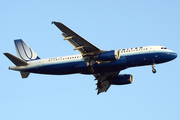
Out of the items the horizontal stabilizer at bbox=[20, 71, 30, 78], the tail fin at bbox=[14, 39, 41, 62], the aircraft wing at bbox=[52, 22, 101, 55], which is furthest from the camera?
the tail fin at bbox=[14, 39, 41, 62]

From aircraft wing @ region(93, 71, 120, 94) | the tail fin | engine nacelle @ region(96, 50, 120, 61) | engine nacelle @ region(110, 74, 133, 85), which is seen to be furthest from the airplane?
engine nacelle @ region(110, 74, 133, 85)

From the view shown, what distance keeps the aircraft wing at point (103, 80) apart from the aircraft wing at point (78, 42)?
8989mm

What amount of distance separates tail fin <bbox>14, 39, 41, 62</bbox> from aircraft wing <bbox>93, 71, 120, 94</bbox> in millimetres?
11461

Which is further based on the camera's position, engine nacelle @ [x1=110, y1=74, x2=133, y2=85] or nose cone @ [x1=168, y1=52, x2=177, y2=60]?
engine nacelle @ [x1=110, y1=74, x2=133, y2=85]

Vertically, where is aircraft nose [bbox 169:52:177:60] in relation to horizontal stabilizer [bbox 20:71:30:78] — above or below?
above

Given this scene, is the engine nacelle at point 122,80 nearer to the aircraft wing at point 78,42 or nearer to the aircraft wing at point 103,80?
the aircraft wing at point 103,80

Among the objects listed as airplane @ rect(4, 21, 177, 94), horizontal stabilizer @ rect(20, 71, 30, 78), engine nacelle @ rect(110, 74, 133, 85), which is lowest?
engine nacelle @ rect(110, 74, 133, 85)

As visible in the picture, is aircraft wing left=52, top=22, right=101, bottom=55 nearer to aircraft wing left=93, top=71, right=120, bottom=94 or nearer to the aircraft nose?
aircraft wing left=93, top=71, right=120, bottom=94

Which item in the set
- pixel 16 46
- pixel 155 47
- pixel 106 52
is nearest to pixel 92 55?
pixel 106 52

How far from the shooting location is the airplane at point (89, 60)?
50000 mm

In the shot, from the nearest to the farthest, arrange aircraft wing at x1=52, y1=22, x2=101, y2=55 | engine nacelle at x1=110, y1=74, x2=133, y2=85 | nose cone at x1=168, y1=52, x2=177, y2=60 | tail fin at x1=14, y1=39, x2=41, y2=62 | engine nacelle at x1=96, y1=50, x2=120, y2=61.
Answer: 1. aircraft wing at x1=52, y1=22, x2=101, y2=55
2. engine nacelle at x1=96, y1=50, x2=120, y2=61
3. nose cone at x1=168, y1=52, x2=177, y2=60
4. tail fin at x1=14, y1=39, x2=41, y2=62
5. engine nacelle at x1=110, y1=74, x2=133, y2=85

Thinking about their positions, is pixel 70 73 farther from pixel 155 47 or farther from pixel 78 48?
pixel 155 47

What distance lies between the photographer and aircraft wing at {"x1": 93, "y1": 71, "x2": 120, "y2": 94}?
59062 millimetres

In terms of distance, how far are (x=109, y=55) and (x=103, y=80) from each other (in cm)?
1105
